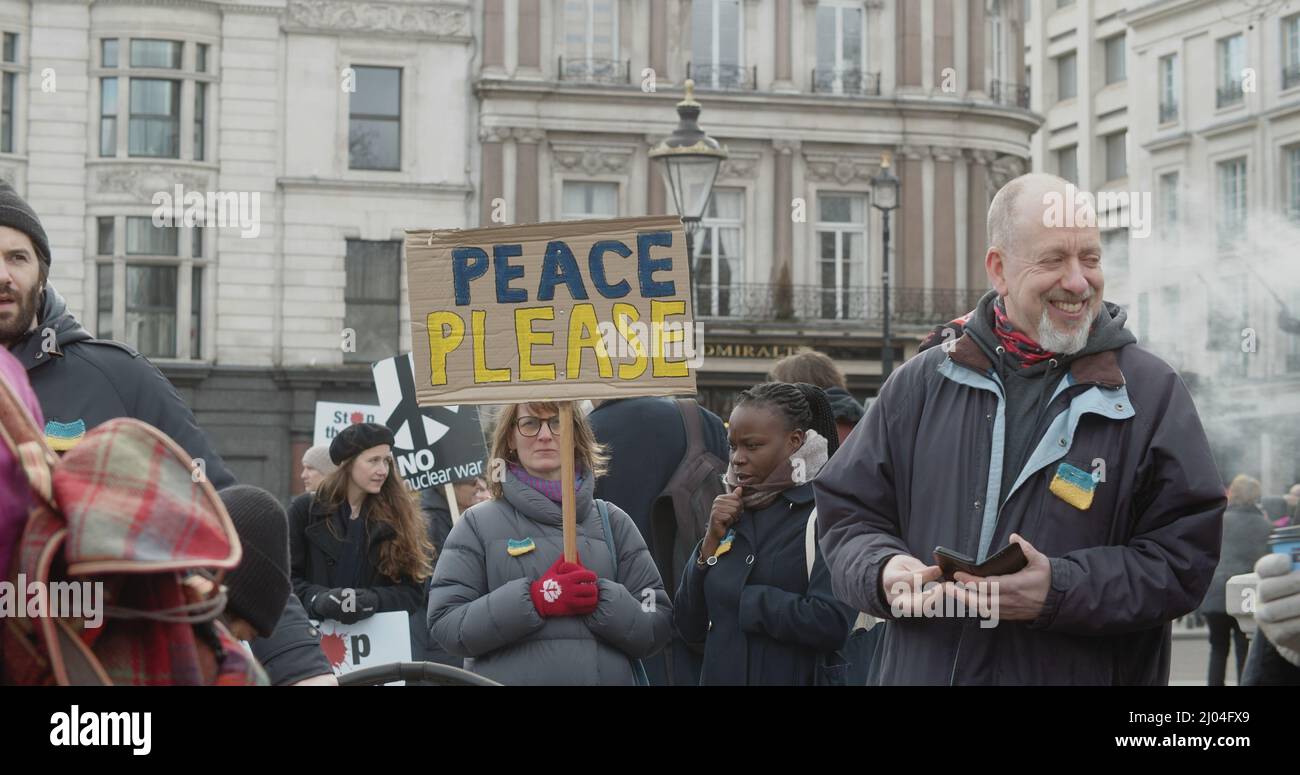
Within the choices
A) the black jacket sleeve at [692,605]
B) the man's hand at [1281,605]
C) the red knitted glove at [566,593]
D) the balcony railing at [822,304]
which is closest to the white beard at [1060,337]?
the man's hand at [1281,605]

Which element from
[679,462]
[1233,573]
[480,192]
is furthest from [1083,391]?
[480,192]

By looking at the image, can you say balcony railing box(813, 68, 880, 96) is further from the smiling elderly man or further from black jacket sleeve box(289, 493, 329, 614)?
the smiling elderly man

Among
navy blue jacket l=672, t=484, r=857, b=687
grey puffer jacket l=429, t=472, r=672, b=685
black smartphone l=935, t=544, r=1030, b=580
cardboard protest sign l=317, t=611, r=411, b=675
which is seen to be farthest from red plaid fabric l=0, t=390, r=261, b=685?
cardboard protest sign l=317, t=611, r=411, b=675

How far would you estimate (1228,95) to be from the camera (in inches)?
1618

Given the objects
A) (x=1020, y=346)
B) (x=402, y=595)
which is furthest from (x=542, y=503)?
(x=402, y=595)

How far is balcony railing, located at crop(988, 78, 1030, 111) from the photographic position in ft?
126

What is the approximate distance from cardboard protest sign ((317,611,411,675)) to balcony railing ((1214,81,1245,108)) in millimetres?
35074

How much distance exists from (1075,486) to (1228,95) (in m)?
39.3

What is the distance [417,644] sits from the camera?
9117 millimetres

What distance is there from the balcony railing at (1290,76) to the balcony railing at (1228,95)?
137cm

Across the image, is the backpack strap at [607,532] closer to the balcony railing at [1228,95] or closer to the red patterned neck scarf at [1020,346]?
the red patterned neck scarf at [1020,346]

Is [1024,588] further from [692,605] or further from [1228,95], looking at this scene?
[1228,95]

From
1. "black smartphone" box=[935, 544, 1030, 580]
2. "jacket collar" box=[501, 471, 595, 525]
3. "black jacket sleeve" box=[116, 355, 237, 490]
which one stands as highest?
"black jacket sleeve" box=[116, 355, 237, 490]
